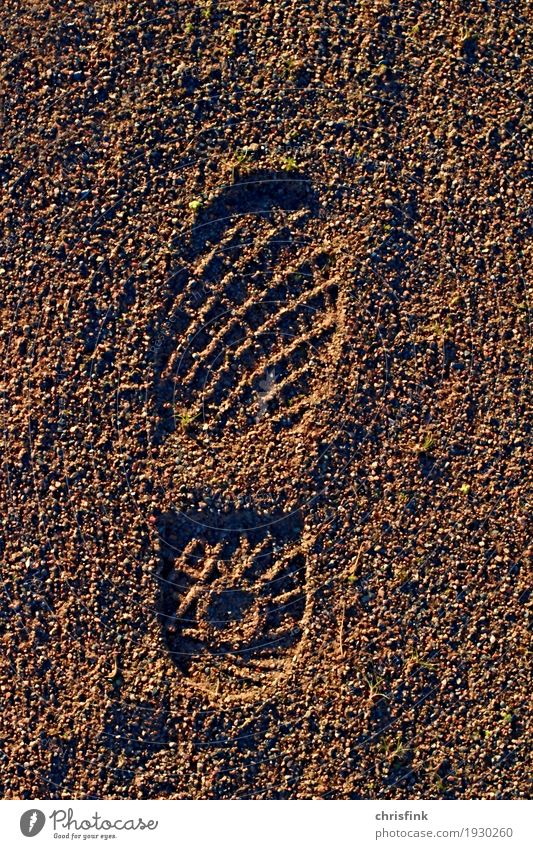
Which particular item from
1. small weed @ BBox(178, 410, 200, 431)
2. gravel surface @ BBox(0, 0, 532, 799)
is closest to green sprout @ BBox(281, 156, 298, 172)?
gravel surface @ BBox(0, 0, 532, 799)

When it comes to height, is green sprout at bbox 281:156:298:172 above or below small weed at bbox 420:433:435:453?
above

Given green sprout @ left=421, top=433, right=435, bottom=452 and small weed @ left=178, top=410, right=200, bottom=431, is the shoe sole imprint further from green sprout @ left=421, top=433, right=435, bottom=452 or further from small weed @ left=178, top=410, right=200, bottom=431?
green sprout @ left=421, top=433, right=435, bottom=452

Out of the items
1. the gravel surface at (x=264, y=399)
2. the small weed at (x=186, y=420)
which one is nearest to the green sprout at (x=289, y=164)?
the gravel surface at (x=264, y=399)

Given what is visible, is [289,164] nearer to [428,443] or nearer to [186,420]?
[186,420]

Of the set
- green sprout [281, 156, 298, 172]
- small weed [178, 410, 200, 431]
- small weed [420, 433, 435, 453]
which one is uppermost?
green sprout [281, 156, 298, 172]

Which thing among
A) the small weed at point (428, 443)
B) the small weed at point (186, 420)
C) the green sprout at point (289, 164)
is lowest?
the small weed at point (428, 443)

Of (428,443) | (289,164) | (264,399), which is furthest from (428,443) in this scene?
(289,164)

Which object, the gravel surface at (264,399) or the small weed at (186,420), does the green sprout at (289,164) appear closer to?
the gravel surface at (264,399)
